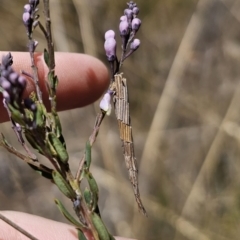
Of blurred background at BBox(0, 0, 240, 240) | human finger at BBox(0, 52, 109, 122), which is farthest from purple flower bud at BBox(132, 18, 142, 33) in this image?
blurred background at BBox(0, 0, 240, 240)

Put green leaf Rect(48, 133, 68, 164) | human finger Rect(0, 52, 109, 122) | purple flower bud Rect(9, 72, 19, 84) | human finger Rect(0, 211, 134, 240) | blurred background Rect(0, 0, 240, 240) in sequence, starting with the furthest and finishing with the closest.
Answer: blurred background Rect(0, 0, 240, 240)
human finger Rect(0, 52, 109, 122)
human finger Rect(0, 211, 134, 240)
green leaf Rect(48, 133, 68, 164)
purple flower bud Rect(9, 72, 19, 84)

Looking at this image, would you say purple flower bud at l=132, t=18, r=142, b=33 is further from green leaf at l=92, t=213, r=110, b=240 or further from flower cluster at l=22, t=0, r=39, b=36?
green leaf at l=92, t=213, r=110, b=240

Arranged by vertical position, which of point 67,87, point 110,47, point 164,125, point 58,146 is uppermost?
point 164,125

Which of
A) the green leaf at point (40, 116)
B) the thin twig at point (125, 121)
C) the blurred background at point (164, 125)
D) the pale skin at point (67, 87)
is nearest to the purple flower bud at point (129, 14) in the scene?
the thin twig at point (125, 121)

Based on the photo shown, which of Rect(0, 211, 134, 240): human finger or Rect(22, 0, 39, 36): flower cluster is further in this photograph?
Rect(0, 211, 134, 240): human finger

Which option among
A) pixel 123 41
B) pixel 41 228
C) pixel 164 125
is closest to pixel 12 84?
pixel 123 41

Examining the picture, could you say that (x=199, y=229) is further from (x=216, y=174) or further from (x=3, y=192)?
(x=3, y=192)

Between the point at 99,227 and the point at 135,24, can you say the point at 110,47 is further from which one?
the point at 99,227
